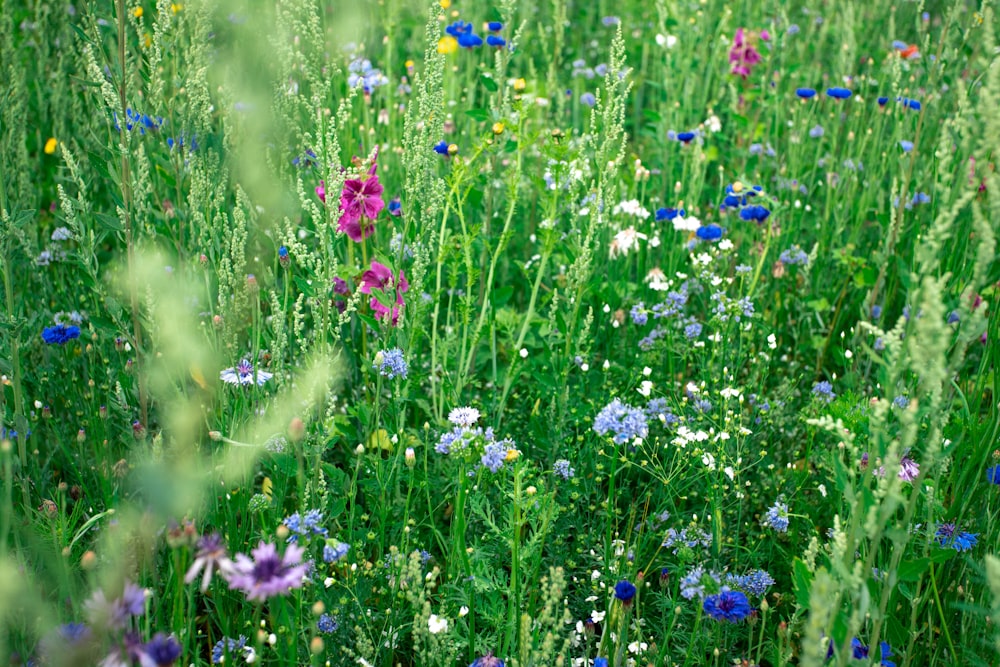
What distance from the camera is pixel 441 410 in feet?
8.08

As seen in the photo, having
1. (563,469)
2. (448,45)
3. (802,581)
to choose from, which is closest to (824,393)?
(563,469)

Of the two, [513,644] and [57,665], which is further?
[513,644]

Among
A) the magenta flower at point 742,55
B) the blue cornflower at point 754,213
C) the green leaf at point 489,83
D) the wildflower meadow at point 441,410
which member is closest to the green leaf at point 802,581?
the wildflower meadow at point 441,410

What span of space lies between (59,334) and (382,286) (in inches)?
36.2

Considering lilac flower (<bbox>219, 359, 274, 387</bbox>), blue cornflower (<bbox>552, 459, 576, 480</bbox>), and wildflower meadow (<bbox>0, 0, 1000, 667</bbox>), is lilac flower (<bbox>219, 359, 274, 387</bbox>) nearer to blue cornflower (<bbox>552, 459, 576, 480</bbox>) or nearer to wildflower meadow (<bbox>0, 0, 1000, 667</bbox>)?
wildflower meadow (<bbox>0, 0, 1000, 667</bbox>)

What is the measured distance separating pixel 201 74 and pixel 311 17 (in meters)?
0.35

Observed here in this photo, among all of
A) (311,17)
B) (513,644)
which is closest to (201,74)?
(311,17)

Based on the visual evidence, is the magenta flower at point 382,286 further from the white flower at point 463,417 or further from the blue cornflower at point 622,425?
the blue cornflower at point 622,425

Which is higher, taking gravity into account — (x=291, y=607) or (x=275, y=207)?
(x=275, y=207)

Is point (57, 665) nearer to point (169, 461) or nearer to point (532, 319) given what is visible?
point (169, 461)

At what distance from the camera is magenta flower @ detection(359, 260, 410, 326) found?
2.38m

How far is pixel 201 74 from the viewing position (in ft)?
7.11

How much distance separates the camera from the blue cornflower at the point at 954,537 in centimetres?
198

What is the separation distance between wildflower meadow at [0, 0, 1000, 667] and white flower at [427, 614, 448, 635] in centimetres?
1
